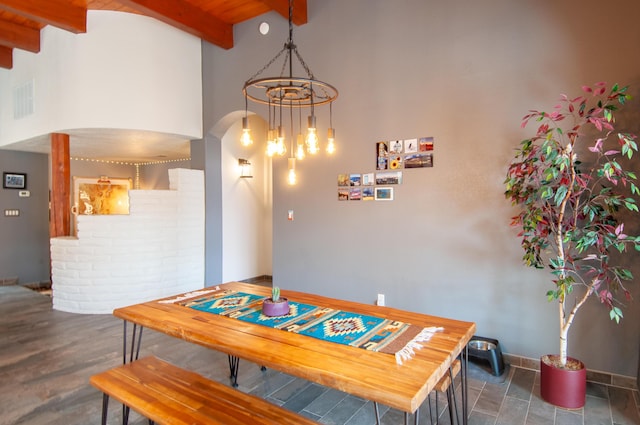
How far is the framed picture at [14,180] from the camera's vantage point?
6035 mm

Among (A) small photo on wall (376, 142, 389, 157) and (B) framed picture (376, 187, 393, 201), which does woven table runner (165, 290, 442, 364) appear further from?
(A) small photo on wall (376, 142, 389, 157)

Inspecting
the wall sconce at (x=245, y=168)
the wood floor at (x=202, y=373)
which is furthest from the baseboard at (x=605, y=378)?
the wall sconce at (x=245, y=168)

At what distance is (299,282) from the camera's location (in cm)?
406

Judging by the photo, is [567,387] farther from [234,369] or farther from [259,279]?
[259,279]

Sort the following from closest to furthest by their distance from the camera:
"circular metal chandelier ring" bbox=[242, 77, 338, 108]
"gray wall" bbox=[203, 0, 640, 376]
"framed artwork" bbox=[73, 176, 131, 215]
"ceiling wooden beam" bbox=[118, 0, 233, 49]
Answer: "circular metal chandelier ring" bbox=[242, 77, 338, 108], "gray wall" bbox=[203, 0, 640, 376], "ceiling wooden beam" bbox=[118, 0, 233, 49], "framed artwork" bbox=[73, 176, 131, 215]

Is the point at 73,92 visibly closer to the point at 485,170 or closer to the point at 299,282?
the point at 299,282

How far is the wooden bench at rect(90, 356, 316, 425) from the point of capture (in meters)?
1.62

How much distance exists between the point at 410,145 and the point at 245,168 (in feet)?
10.5

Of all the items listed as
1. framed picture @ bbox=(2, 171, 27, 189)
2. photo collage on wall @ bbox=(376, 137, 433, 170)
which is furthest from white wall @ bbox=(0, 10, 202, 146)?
photo collage on wall @ bbox=(376, 137, 433, 170)

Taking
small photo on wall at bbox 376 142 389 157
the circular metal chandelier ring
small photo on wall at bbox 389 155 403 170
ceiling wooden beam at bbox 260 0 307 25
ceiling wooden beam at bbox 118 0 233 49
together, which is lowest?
small photo on wall at bbox 389 155 403 170

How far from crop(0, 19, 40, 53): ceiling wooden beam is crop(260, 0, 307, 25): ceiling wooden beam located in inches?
134

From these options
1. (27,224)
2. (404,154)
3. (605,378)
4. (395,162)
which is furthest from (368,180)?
(27,224)

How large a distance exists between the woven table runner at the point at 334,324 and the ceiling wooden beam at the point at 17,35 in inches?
181

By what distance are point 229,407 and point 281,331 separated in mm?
414
